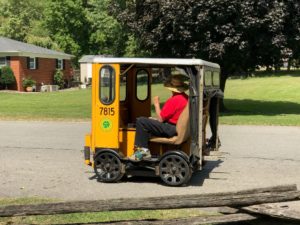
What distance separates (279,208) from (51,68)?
4164 centimetres

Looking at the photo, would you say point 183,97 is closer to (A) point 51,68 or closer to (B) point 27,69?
(B) point 27,69

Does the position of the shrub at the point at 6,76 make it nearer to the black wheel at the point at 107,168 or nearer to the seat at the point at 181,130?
the black wheel at the point at 107,168

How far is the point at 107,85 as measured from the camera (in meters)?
8.44

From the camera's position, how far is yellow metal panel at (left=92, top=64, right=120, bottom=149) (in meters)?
8.39

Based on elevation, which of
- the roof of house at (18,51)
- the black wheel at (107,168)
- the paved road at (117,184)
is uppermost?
the roof of house at (18,51)

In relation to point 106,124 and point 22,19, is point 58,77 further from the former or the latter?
point 22,19

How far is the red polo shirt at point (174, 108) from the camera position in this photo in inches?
329

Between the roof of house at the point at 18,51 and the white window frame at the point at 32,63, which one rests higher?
the roof of house at the point at 18,51

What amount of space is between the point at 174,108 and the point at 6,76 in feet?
105

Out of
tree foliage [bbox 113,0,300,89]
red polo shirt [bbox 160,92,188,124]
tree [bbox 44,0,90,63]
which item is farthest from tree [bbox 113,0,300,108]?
tree [bbox 44,0,90,63]

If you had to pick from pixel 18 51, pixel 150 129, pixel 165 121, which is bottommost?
pixel 150 129

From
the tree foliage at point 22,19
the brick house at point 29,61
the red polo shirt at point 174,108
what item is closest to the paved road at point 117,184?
the red polo shirt at point 174,108

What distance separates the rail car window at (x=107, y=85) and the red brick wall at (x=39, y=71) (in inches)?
1257

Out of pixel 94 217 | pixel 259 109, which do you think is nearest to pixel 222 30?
pixel 259 109
